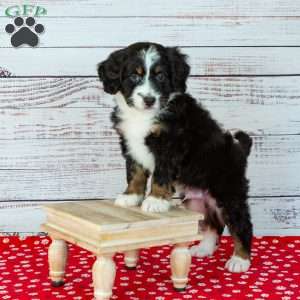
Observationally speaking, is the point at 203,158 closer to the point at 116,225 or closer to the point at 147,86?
the point at 147,86

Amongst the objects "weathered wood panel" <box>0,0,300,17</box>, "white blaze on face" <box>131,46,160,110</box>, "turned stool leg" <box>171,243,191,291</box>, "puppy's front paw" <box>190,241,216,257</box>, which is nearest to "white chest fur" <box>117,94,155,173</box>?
"white blaze on face" <box>131,46,160,110</box>

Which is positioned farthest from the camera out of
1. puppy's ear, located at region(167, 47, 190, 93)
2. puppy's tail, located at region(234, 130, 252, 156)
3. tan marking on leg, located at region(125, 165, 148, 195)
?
puppy's tail, located at region(234, 130, 252, 156)

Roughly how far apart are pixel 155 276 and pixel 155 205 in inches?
14.8

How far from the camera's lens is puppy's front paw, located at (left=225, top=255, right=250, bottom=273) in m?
2.56

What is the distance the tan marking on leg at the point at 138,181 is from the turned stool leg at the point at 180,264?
333 millimetres

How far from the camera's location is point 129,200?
2.44 meters

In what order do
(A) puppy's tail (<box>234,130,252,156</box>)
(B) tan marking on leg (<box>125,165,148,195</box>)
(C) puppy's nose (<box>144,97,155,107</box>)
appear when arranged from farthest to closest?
1. (A) puppy's tail (<box>234,130,252,156</box>)
2. (B) tan marking on leg (<box>125,165,148,195</box>)
3. (C) puppy's nose (<box>144,97,155,107</box>)

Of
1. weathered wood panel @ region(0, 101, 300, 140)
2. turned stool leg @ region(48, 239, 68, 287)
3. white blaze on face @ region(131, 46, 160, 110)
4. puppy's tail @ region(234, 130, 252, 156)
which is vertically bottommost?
turned stool leg @ region(48, 239, 68, 287)

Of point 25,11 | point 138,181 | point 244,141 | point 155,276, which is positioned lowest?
point 155,276

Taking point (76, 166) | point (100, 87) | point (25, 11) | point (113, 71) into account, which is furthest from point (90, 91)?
point (113, 71)

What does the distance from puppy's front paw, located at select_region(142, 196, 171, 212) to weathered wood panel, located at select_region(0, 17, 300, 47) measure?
120 cm

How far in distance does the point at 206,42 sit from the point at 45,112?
3.20 feet

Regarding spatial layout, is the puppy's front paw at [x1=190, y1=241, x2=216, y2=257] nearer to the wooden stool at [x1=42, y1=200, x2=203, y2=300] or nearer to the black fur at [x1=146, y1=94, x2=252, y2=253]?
the black fur at [x1=146, y1=94, x2=252, y2=253]

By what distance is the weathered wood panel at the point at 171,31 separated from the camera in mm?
3207
